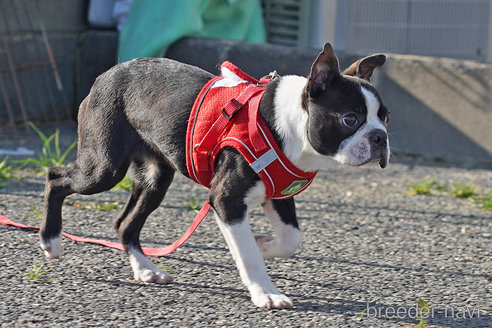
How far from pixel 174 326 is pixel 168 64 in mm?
1274

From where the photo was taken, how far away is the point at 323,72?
3096mm

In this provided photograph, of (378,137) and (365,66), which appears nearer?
(378,137)

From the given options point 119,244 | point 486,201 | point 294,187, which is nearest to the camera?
point 294,187

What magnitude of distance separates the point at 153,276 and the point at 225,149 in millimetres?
753

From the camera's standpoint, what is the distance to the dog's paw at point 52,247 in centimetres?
365

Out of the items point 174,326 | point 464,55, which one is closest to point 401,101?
point 464,55

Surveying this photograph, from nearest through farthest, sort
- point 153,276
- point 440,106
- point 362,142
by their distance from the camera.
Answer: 1. point 362,142
2. point 153,276
3. point 440,106

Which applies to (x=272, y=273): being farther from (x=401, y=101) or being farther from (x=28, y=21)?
(x=28, y=21)

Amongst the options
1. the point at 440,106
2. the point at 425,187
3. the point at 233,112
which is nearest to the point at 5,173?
the point at 233,112

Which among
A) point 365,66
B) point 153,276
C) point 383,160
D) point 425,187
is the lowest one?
point 425,187

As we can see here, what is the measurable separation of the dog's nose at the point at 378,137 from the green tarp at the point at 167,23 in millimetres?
4731

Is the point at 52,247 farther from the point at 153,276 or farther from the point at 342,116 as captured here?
the point at 342,116

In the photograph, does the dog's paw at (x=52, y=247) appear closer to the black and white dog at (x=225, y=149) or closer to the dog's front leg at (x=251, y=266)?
the black and white dog at (x=225, y=149)

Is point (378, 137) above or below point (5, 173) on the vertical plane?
above
